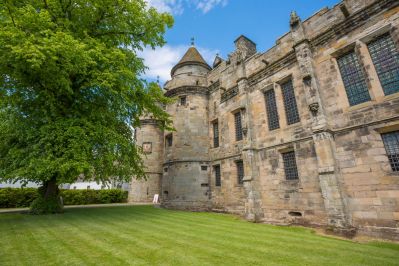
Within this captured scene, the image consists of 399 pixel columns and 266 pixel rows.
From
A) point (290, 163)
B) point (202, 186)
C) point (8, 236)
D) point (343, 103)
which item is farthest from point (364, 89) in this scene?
point (8, 236)

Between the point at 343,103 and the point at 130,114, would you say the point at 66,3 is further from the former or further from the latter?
the point at 343,103

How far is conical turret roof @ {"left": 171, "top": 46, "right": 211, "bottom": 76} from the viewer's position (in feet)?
70.7

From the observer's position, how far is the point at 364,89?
31.9 ft

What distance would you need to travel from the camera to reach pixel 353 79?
33.4 feet

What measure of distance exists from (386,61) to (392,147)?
3.95m

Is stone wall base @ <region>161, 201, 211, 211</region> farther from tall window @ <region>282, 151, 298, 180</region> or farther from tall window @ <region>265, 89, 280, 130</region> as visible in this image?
tall window @ <region>265, 89, 280, 130</region>

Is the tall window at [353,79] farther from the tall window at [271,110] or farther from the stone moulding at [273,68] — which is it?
the tall window at [271,110]

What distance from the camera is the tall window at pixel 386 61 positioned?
8891mm

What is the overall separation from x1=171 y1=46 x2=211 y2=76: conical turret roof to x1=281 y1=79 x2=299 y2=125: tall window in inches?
422

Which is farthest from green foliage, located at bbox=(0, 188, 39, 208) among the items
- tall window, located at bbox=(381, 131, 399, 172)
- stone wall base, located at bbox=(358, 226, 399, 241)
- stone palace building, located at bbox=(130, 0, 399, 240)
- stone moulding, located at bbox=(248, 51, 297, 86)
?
tall window, located at bbox=(381, 131, 399, 172)

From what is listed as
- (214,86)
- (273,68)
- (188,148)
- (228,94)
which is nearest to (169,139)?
(188,148)

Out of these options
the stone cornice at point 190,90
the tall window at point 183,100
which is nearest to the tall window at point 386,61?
the stone cornice at point 190,90

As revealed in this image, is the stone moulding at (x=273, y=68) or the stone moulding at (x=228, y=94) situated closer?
the stone moulding at (x=273, y=68)

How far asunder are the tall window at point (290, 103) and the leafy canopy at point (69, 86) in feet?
28.5
